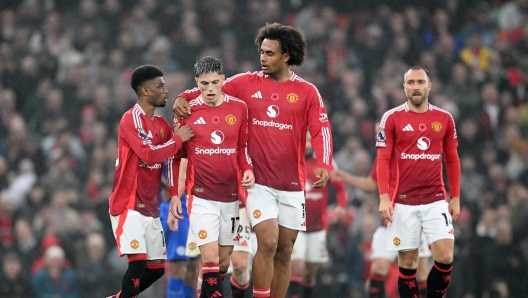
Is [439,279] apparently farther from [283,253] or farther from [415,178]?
[283,253]

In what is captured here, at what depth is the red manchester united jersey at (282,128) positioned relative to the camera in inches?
294

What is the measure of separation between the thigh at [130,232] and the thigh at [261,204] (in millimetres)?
894

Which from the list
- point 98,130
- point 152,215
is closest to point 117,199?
point 152,215

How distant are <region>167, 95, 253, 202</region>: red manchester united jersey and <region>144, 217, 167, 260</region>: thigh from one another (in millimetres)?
292

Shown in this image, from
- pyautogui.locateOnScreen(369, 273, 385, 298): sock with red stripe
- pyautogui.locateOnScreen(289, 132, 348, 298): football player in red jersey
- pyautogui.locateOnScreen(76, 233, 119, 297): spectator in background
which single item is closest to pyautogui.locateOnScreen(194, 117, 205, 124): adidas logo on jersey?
Result: pyautogui.locateOnScreen(289, 132, 348, 298): football player in red jersey

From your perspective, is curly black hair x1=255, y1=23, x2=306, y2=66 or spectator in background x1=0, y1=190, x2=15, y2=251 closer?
curly black hair x1=255, y1=23, x2=306, y2=66

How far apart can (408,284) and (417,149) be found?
1.20m

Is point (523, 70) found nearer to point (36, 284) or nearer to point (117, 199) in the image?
point (36, 284)

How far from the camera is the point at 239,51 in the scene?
15484mm

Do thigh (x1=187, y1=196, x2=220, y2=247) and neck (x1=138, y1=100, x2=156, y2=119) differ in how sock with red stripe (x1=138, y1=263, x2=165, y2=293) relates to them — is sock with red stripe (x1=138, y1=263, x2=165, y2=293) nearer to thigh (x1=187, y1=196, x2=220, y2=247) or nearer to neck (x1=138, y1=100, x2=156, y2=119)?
thigh (x1=187, y1=196, x2=220, y2=247)

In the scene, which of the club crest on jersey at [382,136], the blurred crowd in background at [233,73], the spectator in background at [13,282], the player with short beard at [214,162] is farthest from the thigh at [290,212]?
the spectator in background at [13,282]

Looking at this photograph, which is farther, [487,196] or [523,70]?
[523,70]

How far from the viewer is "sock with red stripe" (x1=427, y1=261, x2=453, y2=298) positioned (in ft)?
25.9

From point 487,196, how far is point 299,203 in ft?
20.1
